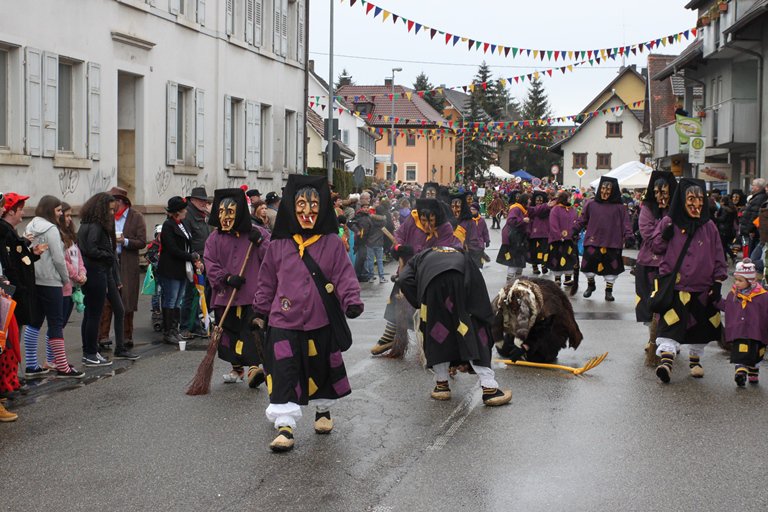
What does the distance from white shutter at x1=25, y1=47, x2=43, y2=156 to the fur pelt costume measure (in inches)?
355

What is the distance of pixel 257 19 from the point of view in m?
27.1

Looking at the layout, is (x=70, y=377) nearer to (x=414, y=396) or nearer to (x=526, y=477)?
(x=414, y=396)

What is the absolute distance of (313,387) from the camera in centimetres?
752

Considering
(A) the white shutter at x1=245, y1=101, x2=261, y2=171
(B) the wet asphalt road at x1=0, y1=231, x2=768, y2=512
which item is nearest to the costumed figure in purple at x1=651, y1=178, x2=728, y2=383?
(B) the wet asphalt road at x1=0, y1=231, x2=768, y2=512

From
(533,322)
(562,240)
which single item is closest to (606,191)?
(562,240)

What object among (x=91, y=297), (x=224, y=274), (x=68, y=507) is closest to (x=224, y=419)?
(x=224, y=274)

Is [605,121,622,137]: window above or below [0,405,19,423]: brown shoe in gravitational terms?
above

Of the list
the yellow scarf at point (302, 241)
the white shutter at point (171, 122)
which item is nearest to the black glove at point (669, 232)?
the yellow scarf at point (302, 241)

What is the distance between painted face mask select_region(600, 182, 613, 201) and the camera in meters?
17.2

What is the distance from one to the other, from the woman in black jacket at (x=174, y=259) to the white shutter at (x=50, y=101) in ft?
18.7

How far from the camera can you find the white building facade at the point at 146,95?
16547 millimetres

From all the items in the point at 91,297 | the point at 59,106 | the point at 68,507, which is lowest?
the point at 68,507

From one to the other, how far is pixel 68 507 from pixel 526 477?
2.67 metres

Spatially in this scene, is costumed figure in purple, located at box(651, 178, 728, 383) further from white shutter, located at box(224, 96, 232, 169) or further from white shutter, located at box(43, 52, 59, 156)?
white shutter, located at box(224, 96, 232, 169)
